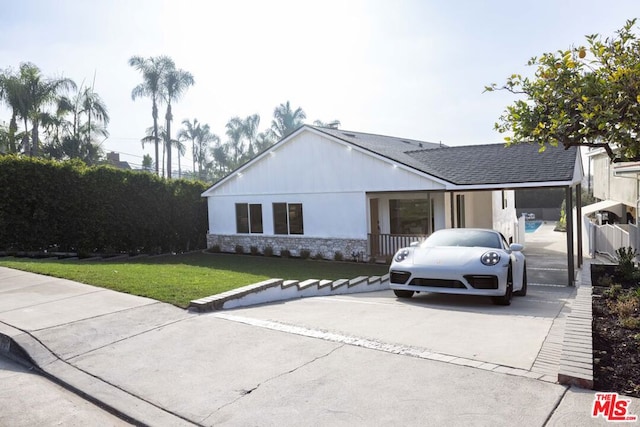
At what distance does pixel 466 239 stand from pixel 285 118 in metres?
43.5

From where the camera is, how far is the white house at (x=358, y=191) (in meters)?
15.0

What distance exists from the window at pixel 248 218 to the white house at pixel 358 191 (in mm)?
45

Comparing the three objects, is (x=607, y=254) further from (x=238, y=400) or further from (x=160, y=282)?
(x=238, y=400)

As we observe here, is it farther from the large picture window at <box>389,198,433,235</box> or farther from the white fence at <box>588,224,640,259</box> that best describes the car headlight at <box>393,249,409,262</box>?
the white fence at <box>588,224,640,259</box>

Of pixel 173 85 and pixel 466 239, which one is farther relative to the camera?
pixel 173 85

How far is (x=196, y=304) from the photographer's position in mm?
6797

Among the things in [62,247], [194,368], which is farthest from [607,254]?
[62,247]

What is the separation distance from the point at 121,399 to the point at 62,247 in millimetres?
14504

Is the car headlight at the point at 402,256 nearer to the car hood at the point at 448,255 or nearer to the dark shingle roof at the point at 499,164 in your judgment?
the car hood at the point at 448,255

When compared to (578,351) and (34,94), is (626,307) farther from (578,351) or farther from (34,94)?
(34,94)

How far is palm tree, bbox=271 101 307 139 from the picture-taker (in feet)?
165

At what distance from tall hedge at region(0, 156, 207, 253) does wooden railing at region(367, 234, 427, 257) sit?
9.55 m

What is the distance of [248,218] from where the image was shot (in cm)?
2031

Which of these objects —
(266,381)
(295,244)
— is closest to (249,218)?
(295,244)
